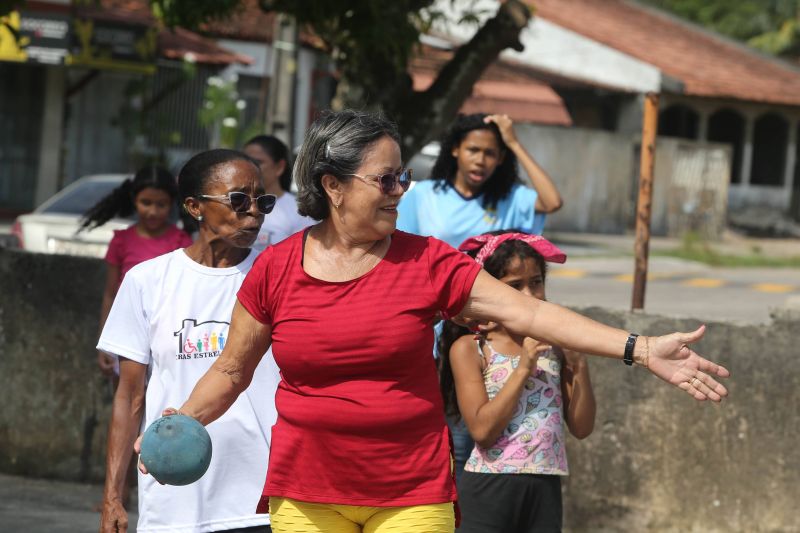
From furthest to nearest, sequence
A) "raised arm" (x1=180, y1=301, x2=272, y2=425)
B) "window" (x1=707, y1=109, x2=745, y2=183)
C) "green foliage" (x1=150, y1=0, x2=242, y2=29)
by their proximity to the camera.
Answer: "window" (x1=707, y1=109, x2=745, y2=183) → "green foliage" (x1=150, y1=0, x2=242, y2=29) → "raised arm" (x1=180, y1=301, x2=272, y2=425)

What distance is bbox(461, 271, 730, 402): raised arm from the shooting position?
3391 millimetres

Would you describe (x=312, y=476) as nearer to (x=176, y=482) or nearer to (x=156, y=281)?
(x=176, y=482)

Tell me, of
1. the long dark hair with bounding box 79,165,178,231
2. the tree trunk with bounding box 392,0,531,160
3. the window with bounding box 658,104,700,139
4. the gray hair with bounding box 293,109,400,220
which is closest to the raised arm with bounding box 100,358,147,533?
the gray hair with bounding box 293,109,400,220

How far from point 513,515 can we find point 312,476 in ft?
3.54

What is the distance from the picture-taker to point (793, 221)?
35.0 m

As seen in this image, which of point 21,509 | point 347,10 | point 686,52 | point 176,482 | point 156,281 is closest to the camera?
point 176,482

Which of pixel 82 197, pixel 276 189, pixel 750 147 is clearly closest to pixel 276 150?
pixel 276 189

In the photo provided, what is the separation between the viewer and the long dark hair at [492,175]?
5.96 metres

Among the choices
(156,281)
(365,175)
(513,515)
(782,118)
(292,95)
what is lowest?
(513,515)

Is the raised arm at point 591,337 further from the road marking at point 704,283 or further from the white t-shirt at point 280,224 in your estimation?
the road marking at point 704,283

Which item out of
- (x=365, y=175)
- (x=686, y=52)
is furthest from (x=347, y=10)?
(x=686, y=52)

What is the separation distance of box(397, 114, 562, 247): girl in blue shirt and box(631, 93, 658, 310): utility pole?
939 millimetres

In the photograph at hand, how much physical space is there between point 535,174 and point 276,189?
55.6 inches

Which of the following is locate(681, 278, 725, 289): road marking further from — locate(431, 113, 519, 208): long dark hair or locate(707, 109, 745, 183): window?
locate(707, 109, 745, 183): window
